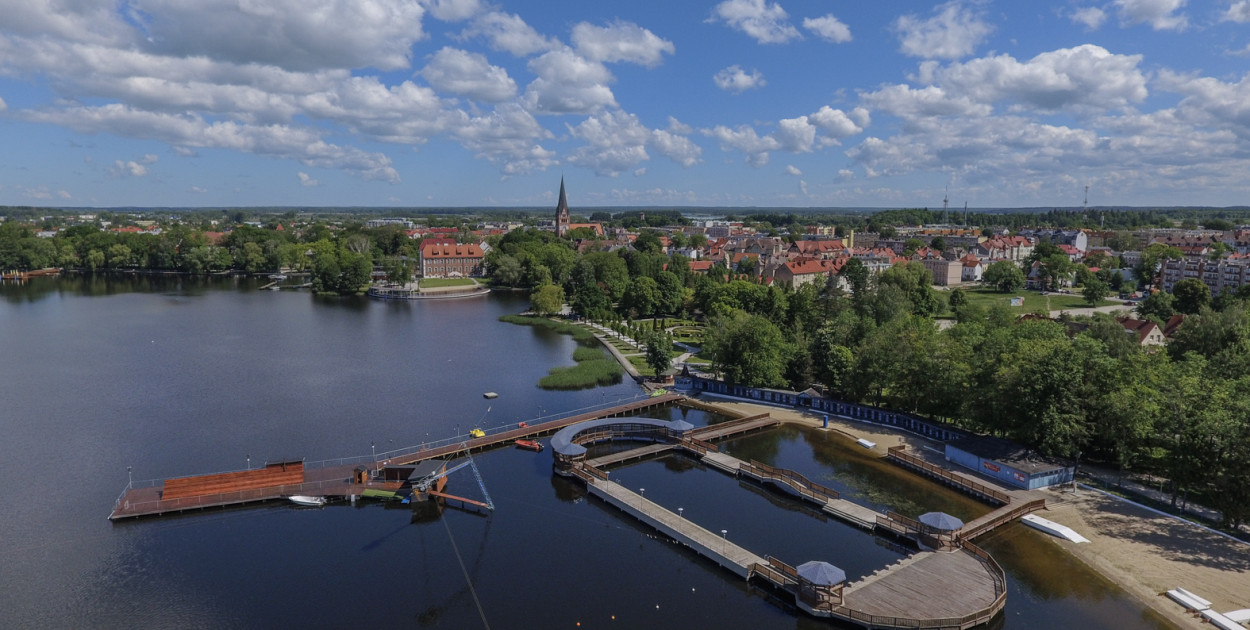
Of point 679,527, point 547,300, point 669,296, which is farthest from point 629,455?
point 547,300

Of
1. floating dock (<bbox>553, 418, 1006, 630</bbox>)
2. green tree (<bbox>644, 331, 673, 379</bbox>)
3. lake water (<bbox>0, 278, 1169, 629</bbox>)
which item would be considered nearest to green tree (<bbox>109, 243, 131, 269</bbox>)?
lake water (<bbox>0, 278, 1169, 629</bbox>)

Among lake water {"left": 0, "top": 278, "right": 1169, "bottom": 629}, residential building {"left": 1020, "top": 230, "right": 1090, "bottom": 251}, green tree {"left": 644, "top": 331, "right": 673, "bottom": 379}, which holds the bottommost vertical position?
lake water {"left": 0, "top": 278, "right": 1169, "bottom": 629}

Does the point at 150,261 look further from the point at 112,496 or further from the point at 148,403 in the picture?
the point at 112,496

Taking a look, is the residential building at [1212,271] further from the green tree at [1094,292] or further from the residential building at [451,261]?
the residential building at [451,261]

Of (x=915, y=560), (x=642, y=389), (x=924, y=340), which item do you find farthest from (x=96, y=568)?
(x=924, y=340)

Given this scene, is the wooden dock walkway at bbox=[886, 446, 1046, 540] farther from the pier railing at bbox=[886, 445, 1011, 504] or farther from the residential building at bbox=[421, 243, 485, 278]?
the residential building at bbox=[421, 243, 485, 278]

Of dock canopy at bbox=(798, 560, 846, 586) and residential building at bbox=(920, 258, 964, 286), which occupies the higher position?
residential building at bbox=(920, 258, 964, 286)

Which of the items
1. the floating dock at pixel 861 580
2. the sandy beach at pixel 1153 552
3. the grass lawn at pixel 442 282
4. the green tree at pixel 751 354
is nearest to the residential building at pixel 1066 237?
the grass lawn at pixel 442 282
